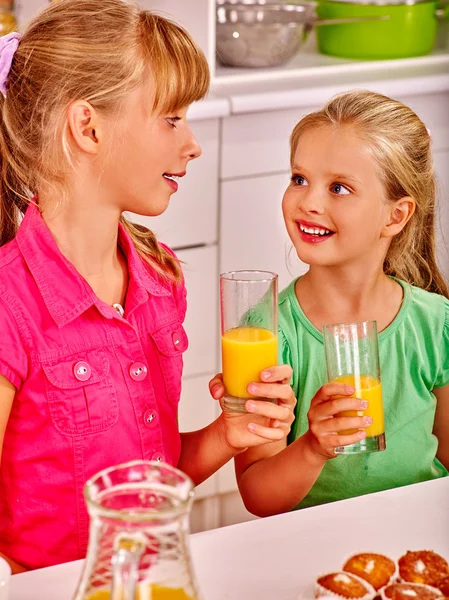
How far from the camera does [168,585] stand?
0.65 meters

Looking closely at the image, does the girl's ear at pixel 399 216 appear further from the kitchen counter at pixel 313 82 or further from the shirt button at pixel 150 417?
the kitchen counter at pixel 313 82

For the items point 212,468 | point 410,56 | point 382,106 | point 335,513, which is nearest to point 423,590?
point 335,513

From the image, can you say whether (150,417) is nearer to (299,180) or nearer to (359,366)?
(359,366)

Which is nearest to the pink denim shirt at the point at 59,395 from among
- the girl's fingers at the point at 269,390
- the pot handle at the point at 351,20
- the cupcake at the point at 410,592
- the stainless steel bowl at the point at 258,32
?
the girl's fingers at the point at 269,390

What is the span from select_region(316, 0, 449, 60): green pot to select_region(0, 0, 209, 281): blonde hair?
5.38 feet

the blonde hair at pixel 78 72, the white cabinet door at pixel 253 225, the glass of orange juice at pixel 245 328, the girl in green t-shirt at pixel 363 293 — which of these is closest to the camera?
the glass of orange juice at pixel 245 328

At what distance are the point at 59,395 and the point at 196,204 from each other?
127 centimetres

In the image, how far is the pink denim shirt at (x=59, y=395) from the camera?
1.25 m

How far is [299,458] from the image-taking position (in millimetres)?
1312

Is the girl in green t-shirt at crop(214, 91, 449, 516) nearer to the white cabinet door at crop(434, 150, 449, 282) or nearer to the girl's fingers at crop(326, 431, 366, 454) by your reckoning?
the girl's fingers at crop(326, 431, 366, 454)

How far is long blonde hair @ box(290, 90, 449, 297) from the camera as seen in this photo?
1.47 metres

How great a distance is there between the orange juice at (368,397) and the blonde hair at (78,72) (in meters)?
0.42

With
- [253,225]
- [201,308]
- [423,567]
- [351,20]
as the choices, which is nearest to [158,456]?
[423,567]

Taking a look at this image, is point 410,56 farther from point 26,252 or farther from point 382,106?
point 26,252
